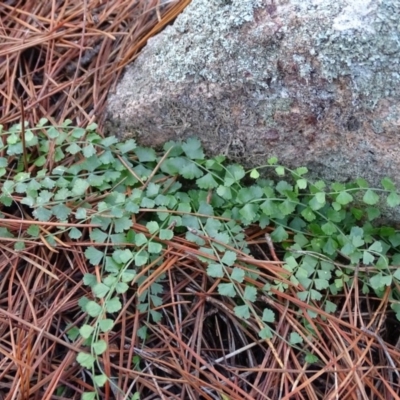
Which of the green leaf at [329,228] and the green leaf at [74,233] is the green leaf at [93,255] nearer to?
the green leaf at [74,233]

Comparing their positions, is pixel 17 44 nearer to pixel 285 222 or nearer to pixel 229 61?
pixel 229 61

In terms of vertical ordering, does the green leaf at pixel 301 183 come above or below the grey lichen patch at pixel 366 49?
below

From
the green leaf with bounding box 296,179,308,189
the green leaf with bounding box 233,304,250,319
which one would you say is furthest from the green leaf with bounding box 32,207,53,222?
the green leaf with bounding box 296,179,308,189

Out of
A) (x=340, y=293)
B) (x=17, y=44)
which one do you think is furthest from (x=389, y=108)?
(x=17, y=44)

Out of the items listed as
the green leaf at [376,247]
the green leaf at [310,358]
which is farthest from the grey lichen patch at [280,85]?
the green leaf at [310,358]

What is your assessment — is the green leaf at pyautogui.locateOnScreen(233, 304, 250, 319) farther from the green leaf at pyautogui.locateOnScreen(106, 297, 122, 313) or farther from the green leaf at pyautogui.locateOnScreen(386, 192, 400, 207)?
the green leaf at pyautogui.locateOnScreen(386, 192, 400, 207)
